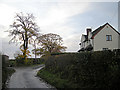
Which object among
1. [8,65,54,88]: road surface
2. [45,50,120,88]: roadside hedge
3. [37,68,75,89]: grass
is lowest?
[8,65,54,88]: road surface

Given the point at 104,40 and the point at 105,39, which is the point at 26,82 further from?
the point at 105,39

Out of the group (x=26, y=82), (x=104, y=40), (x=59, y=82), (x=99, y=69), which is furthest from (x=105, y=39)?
(x=99, y=69)

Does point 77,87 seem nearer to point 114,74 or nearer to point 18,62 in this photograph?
point 114,74

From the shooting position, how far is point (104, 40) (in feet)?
114

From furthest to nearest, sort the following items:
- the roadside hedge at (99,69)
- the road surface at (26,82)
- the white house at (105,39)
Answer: the white house at (105,39) < the road surface at (26,82) < the roadside hedge at (99,69)

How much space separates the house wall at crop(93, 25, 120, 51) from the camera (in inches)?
1351

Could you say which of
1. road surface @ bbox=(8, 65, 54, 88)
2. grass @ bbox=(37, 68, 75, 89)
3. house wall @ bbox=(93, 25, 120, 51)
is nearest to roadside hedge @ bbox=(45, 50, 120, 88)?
grass @ bbox=(37, 68, 75, 89)

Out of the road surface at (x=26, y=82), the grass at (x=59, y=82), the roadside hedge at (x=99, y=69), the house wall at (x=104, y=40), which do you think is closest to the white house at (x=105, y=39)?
the house wall at (x=104, y=40)

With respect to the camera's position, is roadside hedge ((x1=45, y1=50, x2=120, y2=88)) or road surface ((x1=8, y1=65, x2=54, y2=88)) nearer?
roadside hedge ((x1=45, y1=50, x2=120, y2=88))

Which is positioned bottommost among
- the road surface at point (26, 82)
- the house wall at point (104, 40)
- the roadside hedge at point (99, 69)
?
the road surface at point (26, 82)

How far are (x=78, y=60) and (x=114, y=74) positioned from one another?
16.1ft

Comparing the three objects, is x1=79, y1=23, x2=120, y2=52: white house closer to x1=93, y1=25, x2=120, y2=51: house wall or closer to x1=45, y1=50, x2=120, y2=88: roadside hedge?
x1=93, y1=25, x2=120, y2=51: house wall

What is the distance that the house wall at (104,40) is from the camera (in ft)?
113

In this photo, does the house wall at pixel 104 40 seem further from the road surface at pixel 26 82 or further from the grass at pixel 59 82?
the grass at pixel 59 82
